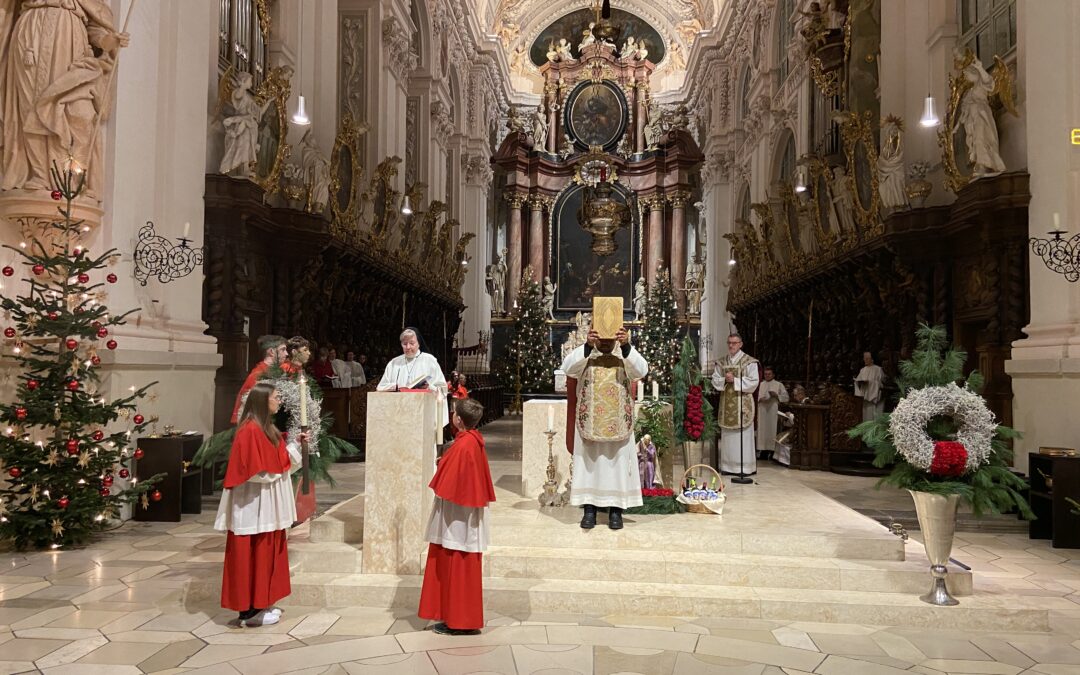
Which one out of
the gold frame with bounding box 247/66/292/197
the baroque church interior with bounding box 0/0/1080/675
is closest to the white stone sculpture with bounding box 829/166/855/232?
the baroque church interior with bounding box 0/0/1080/675

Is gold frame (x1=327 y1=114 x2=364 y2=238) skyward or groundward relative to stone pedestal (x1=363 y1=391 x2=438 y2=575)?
skyward

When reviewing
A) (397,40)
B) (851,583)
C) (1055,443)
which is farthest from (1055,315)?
(397,40)

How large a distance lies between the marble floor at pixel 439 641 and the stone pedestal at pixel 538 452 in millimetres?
2614

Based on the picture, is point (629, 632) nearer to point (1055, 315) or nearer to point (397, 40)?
point (1055, 315)

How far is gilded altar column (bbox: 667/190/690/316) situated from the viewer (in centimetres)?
3055

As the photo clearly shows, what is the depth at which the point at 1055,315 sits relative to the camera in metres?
7.64

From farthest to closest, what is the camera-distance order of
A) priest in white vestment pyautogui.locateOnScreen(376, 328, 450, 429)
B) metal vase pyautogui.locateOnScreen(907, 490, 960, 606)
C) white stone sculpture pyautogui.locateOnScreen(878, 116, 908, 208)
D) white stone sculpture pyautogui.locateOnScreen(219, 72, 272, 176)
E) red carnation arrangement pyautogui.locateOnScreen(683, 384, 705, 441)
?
1. white stone sculpture pyautogui.locateOnScreen(878, 116, 908, 208)
2. white stone sculpture pyautogui.locateOnScreen(219, 72, 272, 176)
3. red carnation arrangement pyautogui.locateOnScreen(683, 384, 705, 441)
4. priest in white vestment pyautogui.locateOnScreen(376, 328, 450, 429)
5. metal vase pyautogui.locateOnScreen(907, 490, 960, 606)

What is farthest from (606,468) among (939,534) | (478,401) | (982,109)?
(982,109)

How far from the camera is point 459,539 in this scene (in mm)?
4375

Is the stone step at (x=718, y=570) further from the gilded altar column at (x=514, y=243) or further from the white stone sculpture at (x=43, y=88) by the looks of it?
the gilded altar column at (x=514, y=243)

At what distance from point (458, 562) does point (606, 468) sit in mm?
2044

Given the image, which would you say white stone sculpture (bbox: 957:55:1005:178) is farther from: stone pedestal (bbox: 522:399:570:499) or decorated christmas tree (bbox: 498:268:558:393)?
decorated christmas tree (bbox: 498:268:558:393)

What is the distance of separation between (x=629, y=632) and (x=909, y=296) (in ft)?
29.2

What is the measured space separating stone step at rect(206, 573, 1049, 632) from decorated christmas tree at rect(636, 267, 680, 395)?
16.0 metres
